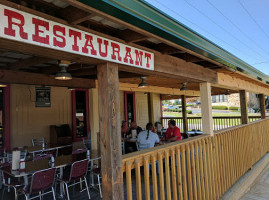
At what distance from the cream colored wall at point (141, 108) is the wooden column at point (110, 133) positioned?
325 inches

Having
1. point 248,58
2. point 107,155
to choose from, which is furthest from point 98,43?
point 248,58

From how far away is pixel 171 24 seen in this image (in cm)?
203

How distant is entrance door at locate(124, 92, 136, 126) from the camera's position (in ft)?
31.8

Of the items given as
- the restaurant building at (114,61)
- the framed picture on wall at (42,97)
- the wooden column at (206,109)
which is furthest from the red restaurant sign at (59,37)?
the framed picture on wall at (42,97)

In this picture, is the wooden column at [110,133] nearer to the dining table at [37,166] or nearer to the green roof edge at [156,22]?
the green roof edge at [156,22]

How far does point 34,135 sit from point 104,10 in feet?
20.1

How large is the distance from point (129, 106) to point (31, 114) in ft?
15.3

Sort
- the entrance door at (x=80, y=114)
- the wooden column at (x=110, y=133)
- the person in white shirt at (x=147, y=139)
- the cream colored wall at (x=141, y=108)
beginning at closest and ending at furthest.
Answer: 1. the wooden column at (x=110, y=133)
2. the person in white shirt at (x=147, y=139)
3. the entrance door at (x=80, y=114)
4. the cream colored wall at (x=141, y=108)

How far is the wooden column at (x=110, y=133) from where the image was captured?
6.56 feet

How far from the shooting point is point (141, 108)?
10.7 m

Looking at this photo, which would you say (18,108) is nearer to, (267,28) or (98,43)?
(98,43)

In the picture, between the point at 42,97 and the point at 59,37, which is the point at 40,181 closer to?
the point at 59,37

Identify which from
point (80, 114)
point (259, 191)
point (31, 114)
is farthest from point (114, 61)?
point (80, 114)

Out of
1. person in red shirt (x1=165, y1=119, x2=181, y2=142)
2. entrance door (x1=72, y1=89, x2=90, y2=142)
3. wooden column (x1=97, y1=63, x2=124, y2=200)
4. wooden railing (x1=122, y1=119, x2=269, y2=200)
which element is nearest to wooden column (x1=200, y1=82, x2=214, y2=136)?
wooden railing (x1=122, y1=119, x2=269, y2=200)
